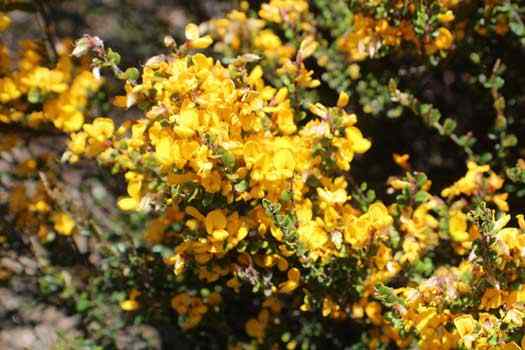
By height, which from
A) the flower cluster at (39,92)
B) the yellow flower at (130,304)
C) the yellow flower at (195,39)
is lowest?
the yellow flower at (130,304)

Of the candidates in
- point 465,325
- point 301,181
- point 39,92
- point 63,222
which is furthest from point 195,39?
point 63,222

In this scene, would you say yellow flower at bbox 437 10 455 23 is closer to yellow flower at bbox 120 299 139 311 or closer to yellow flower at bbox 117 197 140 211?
yellow flower at bbox 117 197 140 211

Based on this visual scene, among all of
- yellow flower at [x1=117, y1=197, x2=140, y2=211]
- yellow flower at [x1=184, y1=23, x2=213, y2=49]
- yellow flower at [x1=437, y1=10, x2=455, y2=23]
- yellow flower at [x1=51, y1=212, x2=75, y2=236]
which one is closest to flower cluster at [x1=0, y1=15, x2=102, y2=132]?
yellow flower at [x1=51, y1=212, x2=75, y2=236]

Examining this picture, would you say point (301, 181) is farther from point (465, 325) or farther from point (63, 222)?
point (63, 222)

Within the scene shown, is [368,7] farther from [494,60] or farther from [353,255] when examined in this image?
[353,255]

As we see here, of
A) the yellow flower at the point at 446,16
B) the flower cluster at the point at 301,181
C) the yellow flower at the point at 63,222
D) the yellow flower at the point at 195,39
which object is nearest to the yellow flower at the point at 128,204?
the flower cluster at the point at 301,181

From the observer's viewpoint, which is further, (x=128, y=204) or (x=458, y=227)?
(x=458, y=227)

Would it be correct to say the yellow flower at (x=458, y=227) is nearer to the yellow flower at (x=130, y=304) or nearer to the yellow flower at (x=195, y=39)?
the yellow flower at (x=195, y=39)

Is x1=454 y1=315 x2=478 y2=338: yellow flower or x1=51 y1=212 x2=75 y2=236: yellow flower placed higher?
x1=51 y1=212 x2=75 y2=236: yellow flower

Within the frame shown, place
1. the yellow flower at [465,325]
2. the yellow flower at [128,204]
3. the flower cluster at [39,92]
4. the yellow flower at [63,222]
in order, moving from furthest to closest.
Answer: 1. the yellow flower at [63,222]
2. the flower cluster at [39,92]
3. the yellow flower at [128,204]
4. the yellow flower at [465,325]
